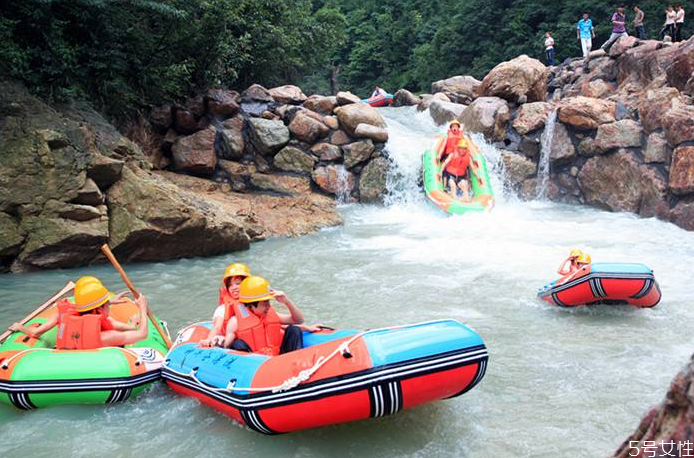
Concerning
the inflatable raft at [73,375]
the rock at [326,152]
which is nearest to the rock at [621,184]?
the rock at [326,152]

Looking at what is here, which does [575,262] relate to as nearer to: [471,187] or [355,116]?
[471,187]

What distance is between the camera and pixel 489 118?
12.4 m

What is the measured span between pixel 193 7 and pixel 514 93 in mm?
7217

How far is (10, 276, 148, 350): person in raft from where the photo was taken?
3885mm

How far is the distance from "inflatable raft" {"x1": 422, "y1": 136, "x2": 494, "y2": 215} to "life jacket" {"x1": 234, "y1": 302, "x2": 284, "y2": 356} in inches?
270

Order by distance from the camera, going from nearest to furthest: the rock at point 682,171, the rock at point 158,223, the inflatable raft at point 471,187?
1. the rock at point 158,223
2. the rock at point 682,171
3. the inflatable raft at point 471,187

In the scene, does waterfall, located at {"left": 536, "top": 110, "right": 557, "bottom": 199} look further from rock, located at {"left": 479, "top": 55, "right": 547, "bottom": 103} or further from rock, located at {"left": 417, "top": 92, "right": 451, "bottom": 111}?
rock, located at {"left": 417, "top": 92, "right": 451, "bottom": 111}

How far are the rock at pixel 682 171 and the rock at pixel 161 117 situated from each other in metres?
8.91

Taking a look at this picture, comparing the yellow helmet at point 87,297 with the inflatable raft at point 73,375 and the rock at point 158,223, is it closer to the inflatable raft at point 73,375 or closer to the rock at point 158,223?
the inflatable raft at point 73,375

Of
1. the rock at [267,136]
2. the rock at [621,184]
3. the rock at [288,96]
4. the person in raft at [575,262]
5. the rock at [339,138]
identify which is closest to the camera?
the person in raft at [575,262]

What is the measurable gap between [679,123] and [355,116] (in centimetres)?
599

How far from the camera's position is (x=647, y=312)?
4973 millimetres

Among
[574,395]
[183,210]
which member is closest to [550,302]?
[574,395]

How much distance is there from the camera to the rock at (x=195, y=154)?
10.5 metres
